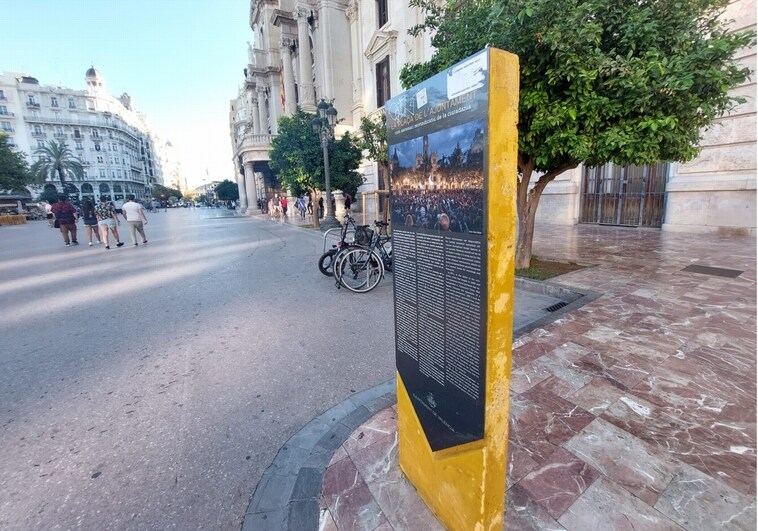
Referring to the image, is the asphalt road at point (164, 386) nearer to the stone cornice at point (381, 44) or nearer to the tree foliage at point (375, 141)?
the tree foliage at point (375, 141)

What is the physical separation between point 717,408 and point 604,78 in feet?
13.0

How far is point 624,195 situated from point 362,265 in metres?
11.1

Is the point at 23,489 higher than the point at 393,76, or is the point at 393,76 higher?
the point at 393,76

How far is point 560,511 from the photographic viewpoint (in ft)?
5.88

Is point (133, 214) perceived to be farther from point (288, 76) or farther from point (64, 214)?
point (288, 76)

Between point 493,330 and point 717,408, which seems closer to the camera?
point 493,330

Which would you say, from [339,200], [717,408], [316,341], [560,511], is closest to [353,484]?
[560,511]

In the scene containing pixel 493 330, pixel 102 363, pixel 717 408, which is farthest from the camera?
pixel 102 363

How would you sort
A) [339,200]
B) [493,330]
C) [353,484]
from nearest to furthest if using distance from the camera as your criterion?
[493,330]
[353,484]
[339,200]

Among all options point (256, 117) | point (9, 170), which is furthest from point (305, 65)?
point (9, 170)

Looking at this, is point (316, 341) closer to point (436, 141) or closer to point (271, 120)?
point (436, 141)

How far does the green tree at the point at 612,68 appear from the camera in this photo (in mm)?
4070

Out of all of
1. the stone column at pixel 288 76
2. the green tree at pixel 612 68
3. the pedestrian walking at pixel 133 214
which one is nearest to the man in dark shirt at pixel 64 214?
the pedestrian walking at pixel 133 214

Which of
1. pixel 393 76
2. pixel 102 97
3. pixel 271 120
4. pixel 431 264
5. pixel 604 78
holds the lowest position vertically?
pixel 431 264
